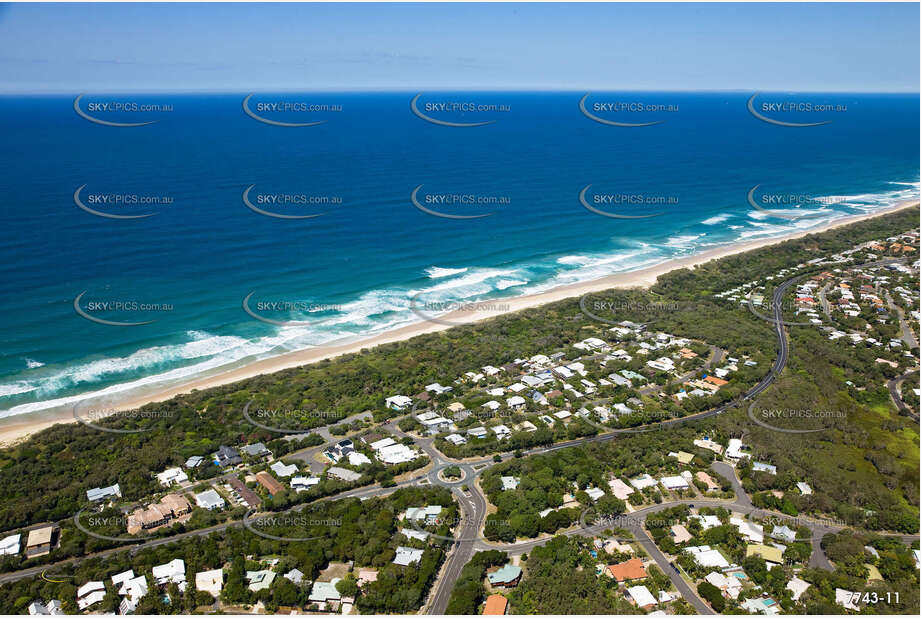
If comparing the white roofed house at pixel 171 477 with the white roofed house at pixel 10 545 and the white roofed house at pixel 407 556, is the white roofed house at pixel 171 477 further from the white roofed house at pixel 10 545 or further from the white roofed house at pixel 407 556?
the white roofed house at pixel 407 556

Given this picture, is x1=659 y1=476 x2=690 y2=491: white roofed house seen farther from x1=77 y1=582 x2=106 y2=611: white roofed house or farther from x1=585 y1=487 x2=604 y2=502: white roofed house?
x1=77 y1=582 x2=106 y2=611: white roofed house

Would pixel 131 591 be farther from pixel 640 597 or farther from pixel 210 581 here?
pixel 640 597

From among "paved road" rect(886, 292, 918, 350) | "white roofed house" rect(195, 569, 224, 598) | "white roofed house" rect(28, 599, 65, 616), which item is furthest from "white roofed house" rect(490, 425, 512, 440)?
"paved road" rect(886, 292, 918, 350)

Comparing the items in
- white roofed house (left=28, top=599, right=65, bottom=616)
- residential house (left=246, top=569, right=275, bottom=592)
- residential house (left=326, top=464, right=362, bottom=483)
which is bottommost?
white roofed house (left=28, top=599, right=65, bottom=616)

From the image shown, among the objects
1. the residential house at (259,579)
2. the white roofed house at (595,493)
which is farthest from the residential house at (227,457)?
the white roofed house at (595,493)

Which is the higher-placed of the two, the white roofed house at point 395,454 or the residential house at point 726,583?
the residential house at point 726,583

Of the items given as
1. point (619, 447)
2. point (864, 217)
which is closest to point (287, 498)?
point (619, 447)

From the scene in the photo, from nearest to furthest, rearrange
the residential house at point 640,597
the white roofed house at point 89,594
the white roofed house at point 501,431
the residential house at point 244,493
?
the residential house at point 640,597, the white roofed house at point 89,594, the residential house at point 244,493, the white roofed house at point 501,431
